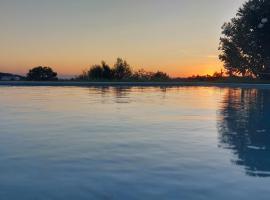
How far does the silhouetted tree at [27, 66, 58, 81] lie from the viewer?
98.4ft

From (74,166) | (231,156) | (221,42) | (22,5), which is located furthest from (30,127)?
(221,42)

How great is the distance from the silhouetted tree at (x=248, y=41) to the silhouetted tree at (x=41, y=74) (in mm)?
14307

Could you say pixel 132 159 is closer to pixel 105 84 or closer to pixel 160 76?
pixel 105 84

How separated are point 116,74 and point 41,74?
5577 mm

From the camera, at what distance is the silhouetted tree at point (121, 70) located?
31328 mm

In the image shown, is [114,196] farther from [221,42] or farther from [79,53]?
[221,42]

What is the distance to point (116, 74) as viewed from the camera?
1236 inches

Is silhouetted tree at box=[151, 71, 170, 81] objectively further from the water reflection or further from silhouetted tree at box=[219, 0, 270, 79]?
the water reflection

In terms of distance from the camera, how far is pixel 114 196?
3.73 meters

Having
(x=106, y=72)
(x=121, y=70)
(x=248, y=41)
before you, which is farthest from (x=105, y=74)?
(x=248, y=41)

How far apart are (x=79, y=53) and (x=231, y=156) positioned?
942 inches

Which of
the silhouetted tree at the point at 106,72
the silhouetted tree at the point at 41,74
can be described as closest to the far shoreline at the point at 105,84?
the silhouetted tree at the point at 41,74

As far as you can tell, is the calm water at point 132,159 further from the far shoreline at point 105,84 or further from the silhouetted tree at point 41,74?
the silhouetted tree at point 41,74

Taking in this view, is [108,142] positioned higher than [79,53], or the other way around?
[79,53]
